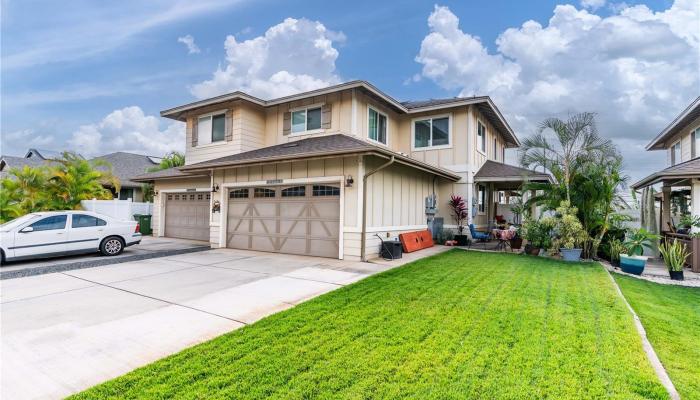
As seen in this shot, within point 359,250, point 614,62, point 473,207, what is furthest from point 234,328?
point 614,62

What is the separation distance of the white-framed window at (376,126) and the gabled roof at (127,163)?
18.8m

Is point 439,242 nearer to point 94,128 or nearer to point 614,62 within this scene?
point 614,62

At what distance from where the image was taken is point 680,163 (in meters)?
13.8

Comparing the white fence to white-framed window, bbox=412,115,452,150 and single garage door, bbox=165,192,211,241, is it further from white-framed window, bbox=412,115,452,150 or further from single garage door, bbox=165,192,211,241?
white-framed window, bbox=412,115,452,150

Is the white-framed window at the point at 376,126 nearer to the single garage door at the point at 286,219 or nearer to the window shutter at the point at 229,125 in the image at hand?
the single garage door at the point at 286,219

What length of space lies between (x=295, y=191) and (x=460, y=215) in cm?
684

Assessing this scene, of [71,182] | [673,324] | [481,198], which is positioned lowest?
[673,324]

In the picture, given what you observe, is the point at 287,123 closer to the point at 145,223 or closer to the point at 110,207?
the point at 110,207

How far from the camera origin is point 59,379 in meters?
2.96

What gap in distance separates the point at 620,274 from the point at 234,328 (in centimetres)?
978

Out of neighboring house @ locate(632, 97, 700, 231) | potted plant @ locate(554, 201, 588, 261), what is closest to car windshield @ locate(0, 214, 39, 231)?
potted plant @ locate(554, 201, 588, 261)

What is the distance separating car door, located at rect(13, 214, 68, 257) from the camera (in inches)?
333

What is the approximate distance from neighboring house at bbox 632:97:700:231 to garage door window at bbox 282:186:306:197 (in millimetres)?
10606

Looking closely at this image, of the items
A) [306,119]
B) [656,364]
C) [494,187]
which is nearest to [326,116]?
[306,119]
